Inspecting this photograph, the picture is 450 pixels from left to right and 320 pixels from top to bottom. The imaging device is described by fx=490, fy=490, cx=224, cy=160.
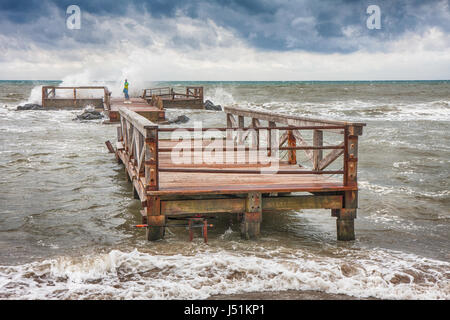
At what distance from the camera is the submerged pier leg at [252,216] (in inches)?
260

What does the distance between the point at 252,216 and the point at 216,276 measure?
A: 56.9 inches

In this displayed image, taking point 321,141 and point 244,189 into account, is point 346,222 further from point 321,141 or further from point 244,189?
point 244,189

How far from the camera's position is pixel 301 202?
6.78 meters

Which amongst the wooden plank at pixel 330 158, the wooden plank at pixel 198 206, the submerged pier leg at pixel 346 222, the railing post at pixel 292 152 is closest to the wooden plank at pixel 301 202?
the submerged pier leg at pixel 346 222

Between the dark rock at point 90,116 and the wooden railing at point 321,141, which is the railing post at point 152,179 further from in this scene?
the dark rock at point 90,116

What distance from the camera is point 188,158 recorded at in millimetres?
9273

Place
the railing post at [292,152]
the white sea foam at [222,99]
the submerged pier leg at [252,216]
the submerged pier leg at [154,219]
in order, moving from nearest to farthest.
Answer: the submerged pier leg at [154,219]
the submerged pier leg at [252,216]
the railing post at [292,152]
the white sea foam at [222,99]

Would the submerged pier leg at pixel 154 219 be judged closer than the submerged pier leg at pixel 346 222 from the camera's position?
Yes

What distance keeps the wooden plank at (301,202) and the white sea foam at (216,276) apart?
773mm

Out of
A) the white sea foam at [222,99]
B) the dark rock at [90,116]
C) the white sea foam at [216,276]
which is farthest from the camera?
the white sea foam at [222,99]

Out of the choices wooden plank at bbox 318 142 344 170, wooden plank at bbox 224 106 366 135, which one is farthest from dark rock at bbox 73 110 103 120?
wooden plank at bbox 318 142 344 170

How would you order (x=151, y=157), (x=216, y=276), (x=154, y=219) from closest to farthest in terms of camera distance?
(x=216, y=276) → (x=151, y=157) → (x=154, y=219)

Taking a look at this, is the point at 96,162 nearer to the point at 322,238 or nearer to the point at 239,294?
the point at 322,238

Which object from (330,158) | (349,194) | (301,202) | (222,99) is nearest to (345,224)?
(349,194)
